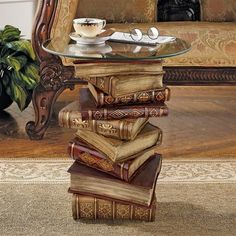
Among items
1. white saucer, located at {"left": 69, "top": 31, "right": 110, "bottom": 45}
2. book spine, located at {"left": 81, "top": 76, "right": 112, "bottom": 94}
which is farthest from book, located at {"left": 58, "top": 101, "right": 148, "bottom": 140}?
white saucer, located at {"left": 69, "top": 31, "right": 110, "bottom": 45}

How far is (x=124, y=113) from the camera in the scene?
1843 mm

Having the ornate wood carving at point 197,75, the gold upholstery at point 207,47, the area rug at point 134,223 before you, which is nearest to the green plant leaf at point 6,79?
the gold upholstery at point 207,47

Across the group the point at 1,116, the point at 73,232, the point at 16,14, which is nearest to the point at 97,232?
the point at 73,232

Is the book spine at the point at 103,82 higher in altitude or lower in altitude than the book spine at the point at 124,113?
higher

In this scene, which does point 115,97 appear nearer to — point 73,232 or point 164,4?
point 73,232

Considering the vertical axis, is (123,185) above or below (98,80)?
below

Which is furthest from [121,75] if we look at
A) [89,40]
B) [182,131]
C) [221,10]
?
[221,10]

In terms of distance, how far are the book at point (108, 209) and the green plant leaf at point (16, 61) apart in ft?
4.06

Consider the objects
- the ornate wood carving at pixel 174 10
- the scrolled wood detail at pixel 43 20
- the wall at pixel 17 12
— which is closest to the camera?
the scrolled wood detail at pixel 43 20

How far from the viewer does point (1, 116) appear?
3.18 metres

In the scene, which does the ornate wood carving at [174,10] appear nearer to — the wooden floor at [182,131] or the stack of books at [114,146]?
the wooden floor at [182,131]

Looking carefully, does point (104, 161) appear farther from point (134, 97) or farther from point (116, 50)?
point (116, 50)

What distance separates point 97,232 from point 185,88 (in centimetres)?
220

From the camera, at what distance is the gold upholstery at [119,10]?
3254mm
